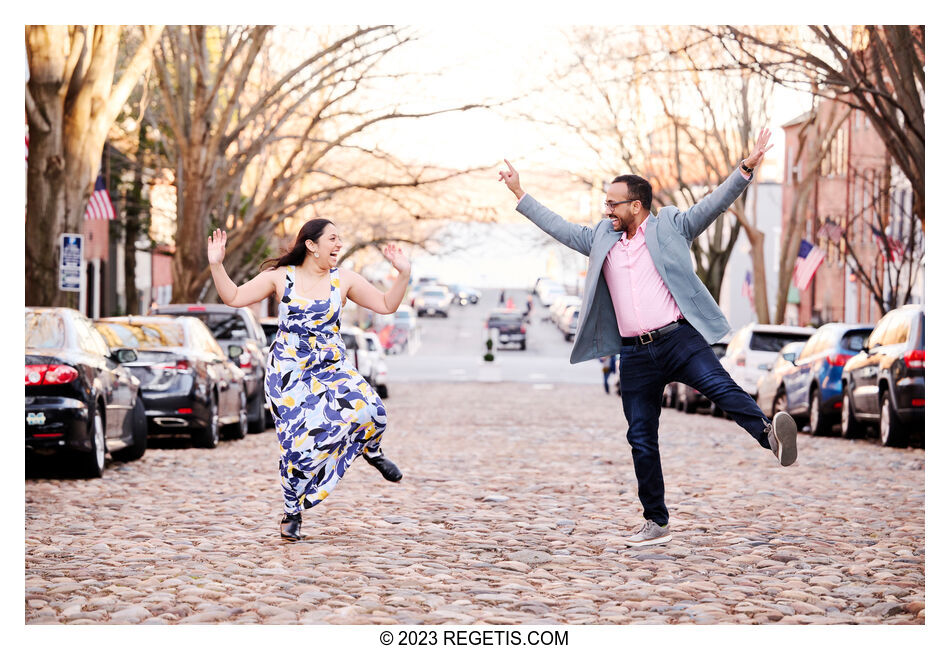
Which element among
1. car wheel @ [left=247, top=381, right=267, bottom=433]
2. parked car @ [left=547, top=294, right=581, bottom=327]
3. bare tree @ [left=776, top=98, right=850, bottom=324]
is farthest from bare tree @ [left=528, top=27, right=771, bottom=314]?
parked car @ [left=547, top=294, right=581, bottom=327]

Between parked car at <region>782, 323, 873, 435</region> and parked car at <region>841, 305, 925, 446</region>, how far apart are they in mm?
756

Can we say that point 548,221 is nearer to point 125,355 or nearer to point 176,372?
point 125,355

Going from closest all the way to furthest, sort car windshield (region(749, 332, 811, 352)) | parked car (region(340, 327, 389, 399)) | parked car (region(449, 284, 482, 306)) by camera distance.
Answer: car windshield (region(749, 332, 811, 352))
parked car (region(340, 327, 389, 399))
parked car (region(449, 284, 482, 306))

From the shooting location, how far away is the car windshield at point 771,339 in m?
27.0

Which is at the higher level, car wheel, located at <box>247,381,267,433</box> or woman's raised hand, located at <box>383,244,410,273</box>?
woman's raised hand, located at <box>383,244,410,273</box>

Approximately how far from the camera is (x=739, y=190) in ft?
25.9

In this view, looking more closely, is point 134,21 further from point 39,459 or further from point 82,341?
point 39,459

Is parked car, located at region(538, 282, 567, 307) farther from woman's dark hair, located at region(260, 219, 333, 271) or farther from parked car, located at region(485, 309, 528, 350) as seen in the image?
woman's dark hair, located at region(260, 219, 333, 271)

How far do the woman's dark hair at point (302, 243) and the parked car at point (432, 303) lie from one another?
307ft

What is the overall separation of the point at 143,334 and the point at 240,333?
3.98 metres

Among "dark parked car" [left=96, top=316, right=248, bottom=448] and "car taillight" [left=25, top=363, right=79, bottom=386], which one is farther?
"dark parked car" [left=96, top=316, right=248, bottom=448]

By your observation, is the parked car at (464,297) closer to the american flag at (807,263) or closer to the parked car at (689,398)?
the american flag at (807,263)

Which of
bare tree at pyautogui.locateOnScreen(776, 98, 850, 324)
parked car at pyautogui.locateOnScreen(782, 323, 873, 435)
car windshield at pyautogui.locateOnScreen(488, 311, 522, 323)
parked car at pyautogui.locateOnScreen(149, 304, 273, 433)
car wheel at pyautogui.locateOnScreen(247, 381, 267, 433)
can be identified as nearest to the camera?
parked car at pyautogui.locateOnScreen(782, 323, 873, 435)

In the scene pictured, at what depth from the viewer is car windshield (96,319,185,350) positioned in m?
17.2
